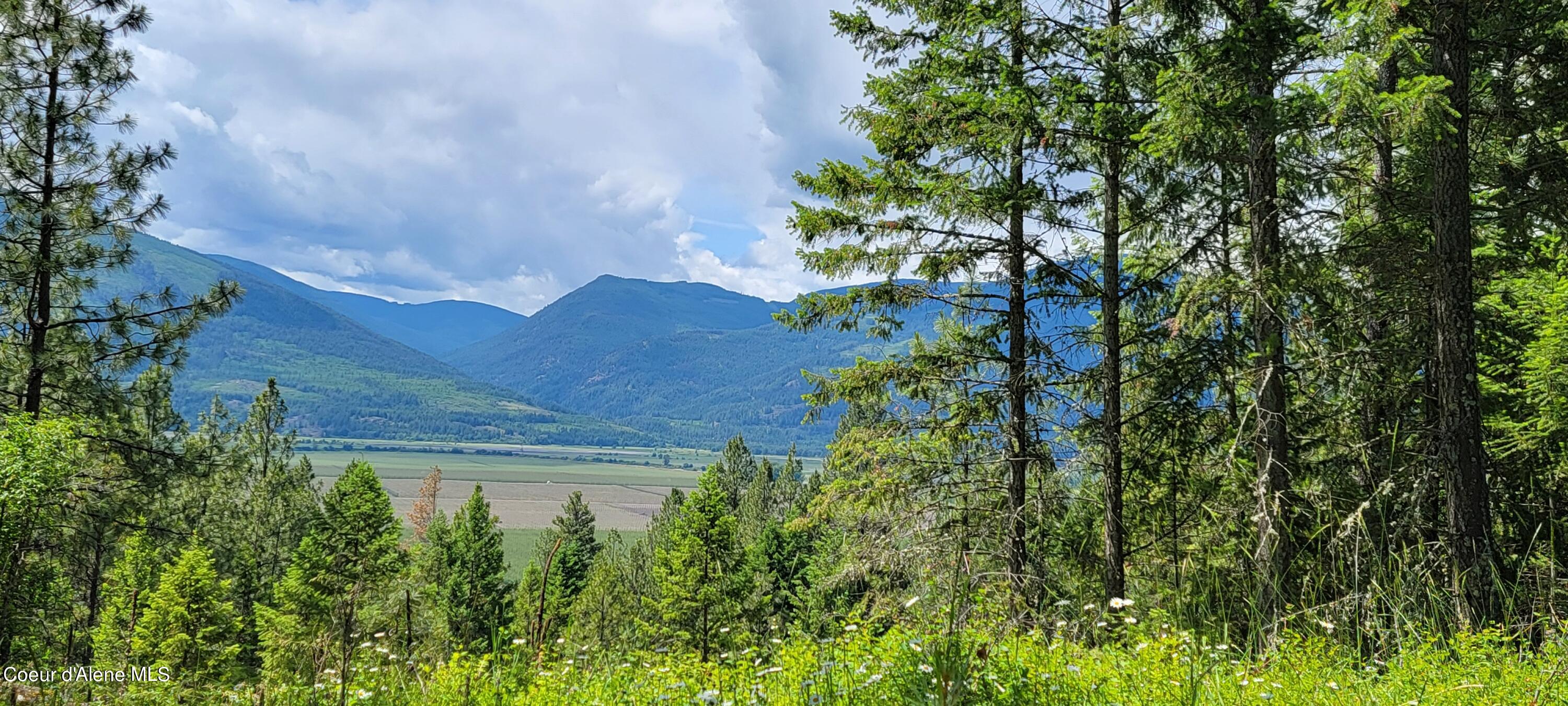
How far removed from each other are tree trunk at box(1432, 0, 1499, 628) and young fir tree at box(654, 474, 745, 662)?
21319 mm

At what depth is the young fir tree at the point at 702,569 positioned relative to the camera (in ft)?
81.5

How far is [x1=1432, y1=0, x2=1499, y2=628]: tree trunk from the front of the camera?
5.24 meters

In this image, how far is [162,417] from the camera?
2498cm

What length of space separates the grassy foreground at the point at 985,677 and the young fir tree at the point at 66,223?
9249 millimetres

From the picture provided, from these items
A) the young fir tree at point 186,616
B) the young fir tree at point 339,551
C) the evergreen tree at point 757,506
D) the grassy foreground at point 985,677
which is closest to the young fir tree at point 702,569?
the young fir tree at point 339,551

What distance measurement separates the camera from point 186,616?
18.6m

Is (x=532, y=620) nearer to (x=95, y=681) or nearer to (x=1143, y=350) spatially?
(x=95, y=681)

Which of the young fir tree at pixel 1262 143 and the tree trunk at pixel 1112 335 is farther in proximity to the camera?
the tree trunk at pixel 1112 335

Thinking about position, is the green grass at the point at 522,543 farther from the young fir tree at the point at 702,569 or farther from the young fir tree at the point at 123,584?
the young fir tree at the point at 702,569

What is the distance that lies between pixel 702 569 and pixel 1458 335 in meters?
22.4

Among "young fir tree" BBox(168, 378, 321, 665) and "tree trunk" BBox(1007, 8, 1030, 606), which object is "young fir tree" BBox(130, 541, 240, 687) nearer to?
"young fir tree" BBox(168, 378, 321, 665)

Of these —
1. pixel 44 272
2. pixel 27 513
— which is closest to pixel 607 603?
pixel 44 272

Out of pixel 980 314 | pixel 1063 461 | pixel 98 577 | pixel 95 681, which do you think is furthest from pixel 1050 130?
pixel 98 577

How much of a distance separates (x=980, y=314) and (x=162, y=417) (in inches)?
1112
